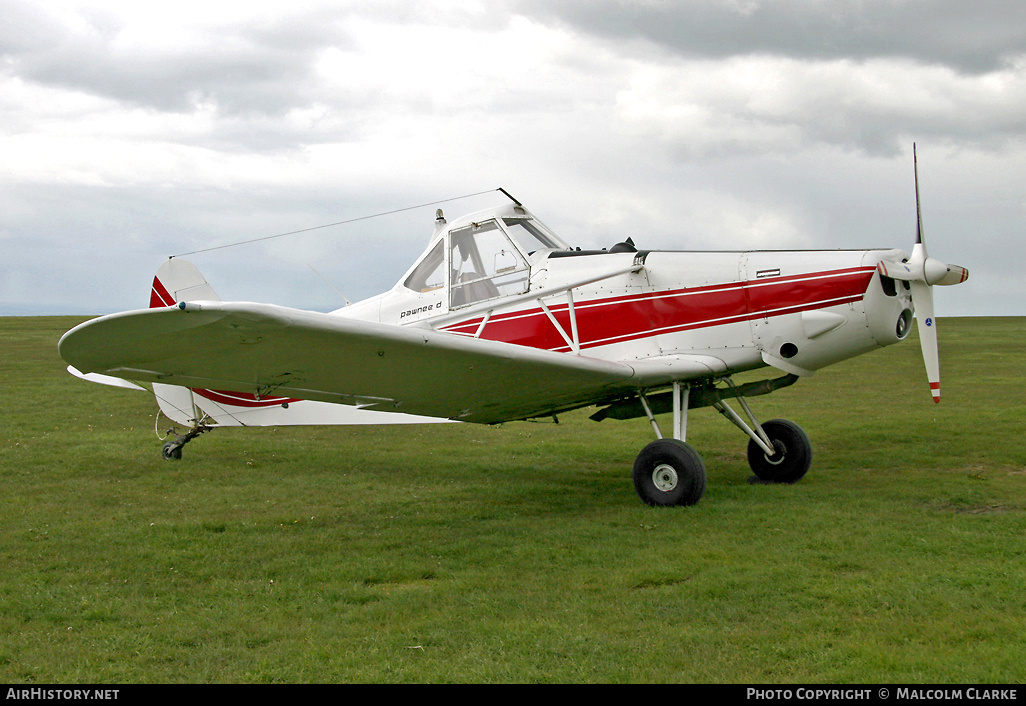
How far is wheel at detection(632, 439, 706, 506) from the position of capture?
7.16 m

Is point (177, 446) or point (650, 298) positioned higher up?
point (650, 298)

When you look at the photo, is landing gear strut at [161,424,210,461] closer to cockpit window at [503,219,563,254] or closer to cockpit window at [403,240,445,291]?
cockpit window at [403,240,445,291]

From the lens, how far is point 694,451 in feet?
23.9

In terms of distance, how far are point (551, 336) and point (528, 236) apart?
3.77 ft

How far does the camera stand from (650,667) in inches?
149

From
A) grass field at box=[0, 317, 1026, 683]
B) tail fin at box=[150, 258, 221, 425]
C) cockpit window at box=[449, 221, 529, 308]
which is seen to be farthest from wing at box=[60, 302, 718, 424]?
tail fin at box=[150, 258, 221, 425]

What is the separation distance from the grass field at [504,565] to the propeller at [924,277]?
1.41 meters

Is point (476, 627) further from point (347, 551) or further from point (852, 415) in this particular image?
point (852, 415)

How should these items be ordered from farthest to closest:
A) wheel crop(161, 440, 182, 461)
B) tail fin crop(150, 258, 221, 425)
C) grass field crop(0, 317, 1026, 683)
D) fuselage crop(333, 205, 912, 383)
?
1. wheel crop(161, 440, 182, 461)
2. tail fin crop(150, 258, 221, 425)
3. fuselage crop(333, 205, 912, 383)
4. grass field crop(0, 317, 1026, 683)

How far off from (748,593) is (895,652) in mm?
1050

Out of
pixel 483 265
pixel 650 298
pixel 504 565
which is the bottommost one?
pixel 504 565

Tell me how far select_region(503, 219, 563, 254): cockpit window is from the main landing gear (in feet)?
5.99

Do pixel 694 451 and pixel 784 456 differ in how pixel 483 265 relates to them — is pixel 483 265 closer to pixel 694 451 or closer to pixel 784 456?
pixel 694 451

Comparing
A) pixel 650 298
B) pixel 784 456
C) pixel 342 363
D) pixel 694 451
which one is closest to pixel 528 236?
pixel 650 298
